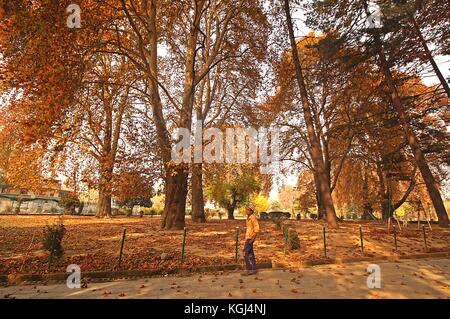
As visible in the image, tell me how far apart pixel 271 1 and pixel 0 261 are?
20.5 metres

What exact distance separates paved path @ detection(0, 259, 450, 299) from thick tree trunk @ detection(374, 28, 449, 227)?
1028 centimetres

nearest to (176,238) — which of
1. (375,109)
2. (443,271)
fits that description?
(443,271)

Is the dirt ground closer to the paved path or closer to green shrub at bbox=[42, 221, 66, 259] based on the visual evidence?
green shrub at bbox=[42, 221, 66, 259]

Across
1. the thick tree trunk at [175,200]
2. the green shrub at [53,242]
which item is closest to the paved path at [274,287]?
the green shrub at [53,242]

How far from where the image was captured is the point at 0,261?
27.6ft

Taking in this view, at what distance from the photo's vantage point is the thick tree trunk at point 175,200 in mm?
15164

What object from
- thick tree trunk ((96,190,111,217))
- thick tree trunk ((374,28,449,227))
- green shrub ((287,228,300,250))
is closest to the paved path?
green shrub ((287,228,300,250))

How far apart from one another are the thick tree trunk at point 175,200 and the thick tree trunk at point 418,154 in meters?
14.6

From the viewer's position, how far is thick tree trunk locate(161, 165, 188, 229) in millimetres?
15164
